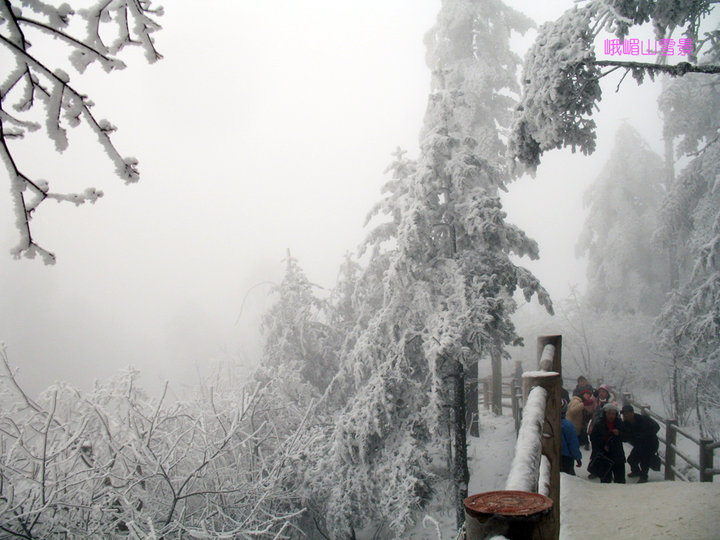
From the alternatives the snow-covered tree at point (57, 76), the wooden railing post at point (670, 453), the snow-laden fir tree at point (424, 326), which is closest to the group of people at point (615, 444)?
the wooden railing post at point (670, 453)

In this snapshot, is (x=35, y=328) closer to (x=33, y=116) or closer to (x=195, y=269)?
(x=33, y=116)

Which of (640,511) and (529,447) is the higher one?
(529,447)

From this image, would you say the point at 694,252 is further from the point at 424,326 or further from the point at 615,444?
the point at 424,326

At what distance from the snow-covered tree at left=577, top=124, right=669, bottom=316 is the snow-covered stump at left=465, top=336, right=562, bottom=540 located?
2321 centimetres

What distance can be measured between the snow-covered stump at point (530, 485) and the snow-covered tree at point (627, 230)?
23213 mm

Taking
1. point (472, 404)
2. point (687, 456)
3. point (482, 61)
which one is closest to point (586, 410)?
point (687, 456)

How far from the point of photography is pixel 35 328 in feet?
210

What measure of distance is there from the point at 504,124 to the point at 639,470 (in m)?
11.4

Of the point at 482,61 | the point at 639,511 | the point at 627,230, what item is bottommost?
the point at 639,511

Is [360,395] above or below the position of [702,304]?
below

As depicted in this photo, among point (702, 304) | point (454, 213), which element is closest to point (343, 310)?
point (454, 213)

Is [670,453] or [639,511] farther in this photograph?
[670,453]

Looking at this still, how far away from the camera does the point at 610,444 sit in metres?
7.22

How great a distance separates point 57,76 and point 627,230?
84.6 ft
